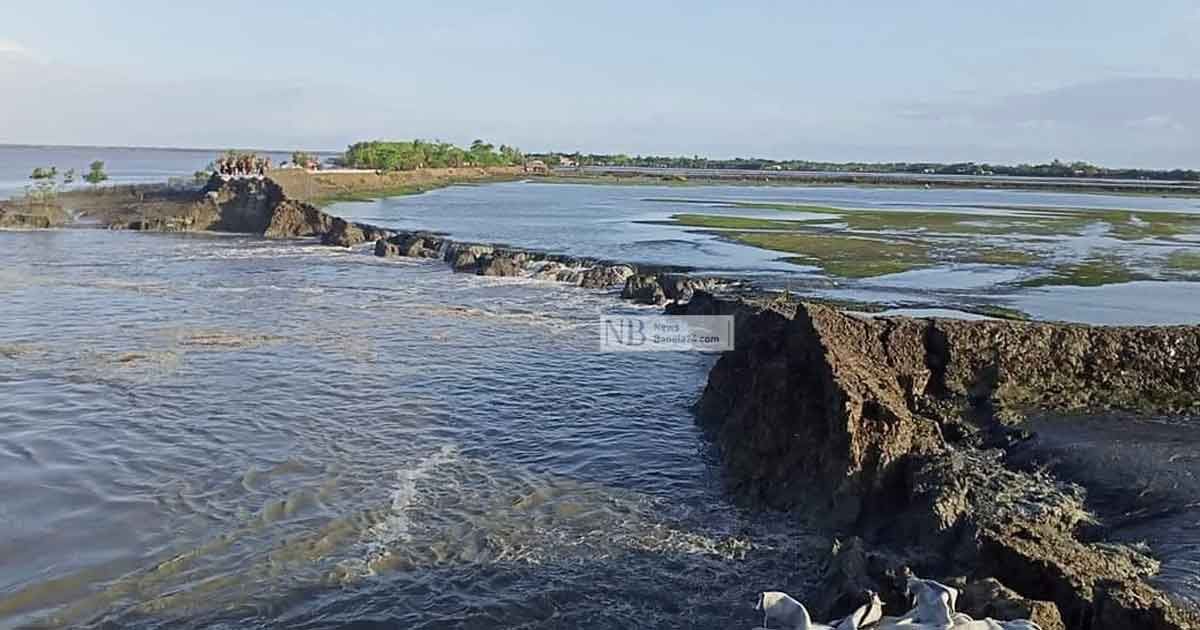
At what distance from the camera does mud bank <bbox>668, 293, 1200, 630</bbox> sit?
916 cm

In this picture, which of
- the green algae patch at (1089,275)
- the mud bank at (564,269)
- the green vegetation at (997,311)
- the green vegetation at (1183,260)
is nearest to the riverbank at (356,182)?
the mud bank at (564,269)

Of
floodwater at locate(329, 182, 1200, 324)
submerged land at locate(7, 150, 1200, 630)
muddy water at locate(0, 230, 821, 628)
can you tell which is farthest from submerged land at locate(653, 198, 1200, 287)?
muddy water at locate(0, 230, 821, 628)

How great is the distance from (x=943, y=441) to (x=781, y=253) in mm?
33057

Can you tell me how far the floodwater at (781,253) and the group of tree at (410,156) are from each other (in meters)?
25.3

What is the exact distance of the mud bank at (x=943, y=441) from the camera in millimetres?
9156

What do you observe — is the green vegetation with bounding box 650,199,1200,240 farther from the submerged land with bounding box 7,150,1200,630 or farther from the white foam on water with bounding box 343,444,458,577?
the white foam on water with bounding box 343,444,458,577

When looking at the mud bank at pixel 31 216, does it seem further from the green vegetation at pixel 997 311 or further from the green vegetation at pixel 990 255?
the green vegetation at pixel 997 311

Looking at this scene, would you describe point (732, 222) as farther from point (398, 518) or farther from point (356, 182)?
point (398, 518)

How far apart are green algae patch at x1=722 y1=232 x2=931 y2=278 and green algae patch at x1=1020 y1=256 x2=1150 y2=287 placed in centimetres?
539

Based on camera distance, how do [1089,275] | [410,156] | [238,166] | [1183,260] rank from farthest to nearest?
[410,156] < [238,166] < [1183,260] < [1089,275]

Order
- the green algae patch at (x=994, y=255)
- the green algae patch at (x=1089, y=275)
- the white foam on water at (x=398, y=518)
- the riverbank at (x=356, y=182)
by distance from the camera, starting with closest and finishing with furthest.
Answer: the white foam on water at (x=398, y=518), the green algae patch at (x=1089, y=275), the green algae patch at (x=994, y=255), the riverbank at (x=356, y=182)

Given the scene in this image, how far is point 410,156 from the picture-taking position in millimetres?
137875

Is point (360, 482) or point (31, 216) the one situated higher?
point (31, 216)

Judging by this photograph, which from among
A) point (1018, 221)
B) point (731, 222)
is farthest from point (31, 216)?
point (1018, 221)
